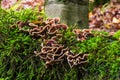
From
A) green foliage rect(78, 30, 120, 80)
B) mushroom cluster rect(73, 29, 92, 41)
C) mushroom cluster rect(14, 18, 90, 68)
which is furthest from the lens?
mushroom cluster rect(73, 29, 92, 41)

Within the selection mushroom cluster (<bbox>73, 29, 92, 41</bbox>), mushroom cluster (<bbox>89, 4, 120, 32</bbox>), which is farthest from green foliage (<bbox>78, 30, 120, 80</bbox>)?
mushroom cluster (<bbox>89, 4, 120, 32</bbox>)

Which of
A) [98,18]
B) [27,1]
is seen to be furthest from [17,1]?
[98,18]

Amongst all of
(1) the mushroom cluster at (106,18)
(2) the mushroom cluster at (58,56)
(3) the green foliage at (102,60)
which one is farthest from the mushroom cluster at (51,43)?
(1) the mushroom cluster at (106,18)

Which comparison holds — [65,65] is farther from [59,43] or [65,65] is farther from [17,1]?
[17,1]

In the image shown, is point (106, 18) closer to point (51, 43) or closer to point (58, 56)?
point (51, 43)

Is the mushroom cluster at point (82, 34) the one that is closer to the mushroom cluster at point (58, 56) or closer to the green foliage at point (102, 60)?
the green foliage at point (102, 60)

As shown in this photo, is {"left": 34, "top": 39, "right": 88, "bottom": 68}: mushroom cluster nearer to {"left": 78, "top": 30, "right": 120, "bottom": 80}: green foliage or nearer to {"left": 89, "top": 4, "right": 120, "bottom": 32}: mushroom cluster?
{"left": 78, "top": 30, "right": 120, "bottom": 80}: green foliage

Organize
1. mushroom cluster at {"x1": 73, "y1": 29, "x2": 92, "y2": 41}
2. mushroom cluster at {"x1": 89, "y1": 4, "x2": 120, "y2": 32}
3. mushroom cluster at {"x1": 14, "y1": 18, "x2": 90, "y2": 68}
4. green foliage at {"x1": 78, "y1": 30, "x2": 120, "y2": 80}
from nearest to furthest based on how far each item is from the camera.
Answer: green foliage at {"x1": 78, "y1": 30, "x2": 120, "y2": 80} → mushroom cluster at {"x1": 14, "y1": 18, "x2": 90, "y2": 68} → mushroom cluster at {"x1": 73, "y1": 29, "x2": 92, "y2": 41} → mushroom cluster at {"x1": 89, "y1": 4, "x2": 120, "y2": 32}
